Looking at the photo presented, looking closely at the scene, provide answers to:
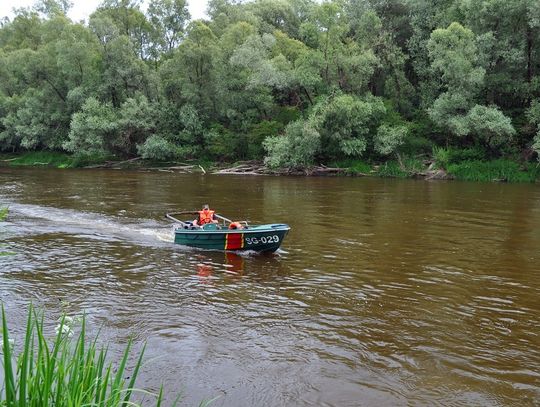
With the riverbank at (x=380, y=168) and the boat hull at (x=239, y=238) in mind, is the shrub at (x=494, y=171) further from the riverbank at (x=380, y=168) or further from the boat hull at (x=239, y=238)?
the boat hull at (x=239, y=238)

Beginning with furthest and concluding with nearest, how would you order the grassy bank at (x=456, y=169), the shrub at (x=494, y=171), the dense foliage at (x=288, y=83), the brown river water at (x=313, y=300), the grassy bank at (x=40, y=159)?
1. the grassy bank at (x=40, y=159)
2. the dense foliage at (x=288, y=83)
3. the grassy bank at (x=456, y=169)
4. the shrub at (x=494, y=171)
5. the brown river water at (x=313, y=300)

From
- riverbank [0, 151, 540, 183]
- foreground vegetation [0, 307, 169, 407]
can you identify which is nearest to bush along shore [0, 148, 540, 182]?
riverbank [0, 151, 540, 183]

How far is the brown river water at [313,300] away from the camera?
24.1 feet

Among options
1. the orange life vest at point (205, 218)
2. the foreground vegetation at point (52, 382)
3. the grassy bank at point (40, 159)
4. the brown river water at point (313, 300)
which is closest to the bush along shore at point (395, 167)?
the grassy bank at point (40, 159)

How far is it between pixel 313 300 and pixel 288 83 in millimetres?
34441

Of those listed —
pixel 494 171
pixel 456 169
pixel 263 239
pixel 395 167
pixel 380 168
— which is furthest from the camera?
pixel 380 168

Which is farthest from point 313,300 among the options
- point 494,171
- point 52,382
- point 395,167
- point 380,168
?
point 380,168

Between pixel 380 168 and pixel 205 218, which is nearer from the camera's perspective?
pixel 205 218

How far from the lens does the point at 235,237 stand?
1491 cm

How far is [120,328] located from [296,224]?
432 inches

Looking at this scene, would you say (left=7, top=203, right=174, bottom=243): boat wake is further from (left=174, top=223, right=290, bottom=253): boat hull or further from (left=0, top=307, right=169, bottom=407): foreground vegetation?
(left=0, top=307, right=169, bottom=407): foreground vegetation

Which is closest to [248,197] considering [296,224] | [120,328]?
[296,224]

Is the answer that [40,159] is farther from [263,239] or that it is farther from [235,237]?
[263,239]

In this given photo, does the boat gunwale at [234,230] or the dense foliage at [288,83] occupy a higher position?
the dense foliage at [288,83]
